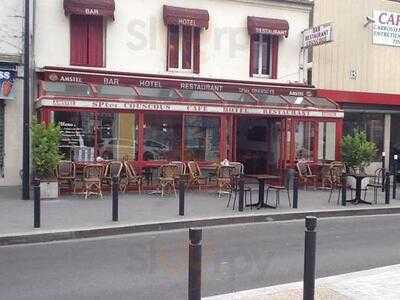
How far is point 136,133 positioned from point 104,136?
2.96ft

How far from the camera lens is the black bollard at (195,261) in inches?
190

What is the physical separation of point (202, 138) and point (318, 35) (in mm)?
5216

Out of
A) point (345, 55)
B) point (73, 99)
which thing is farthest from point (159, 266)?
point (345, 55)

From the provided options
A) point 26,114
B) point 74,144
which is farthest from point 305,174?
point 26,114

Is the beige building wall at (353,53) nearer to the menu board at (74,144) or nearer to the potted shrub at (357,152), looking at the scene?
the potted shrub at (357,152)

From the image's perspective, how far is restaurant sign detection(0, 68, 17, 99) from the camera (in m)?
16.3

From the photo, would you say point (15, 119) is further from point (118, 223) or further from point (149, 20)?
point (118, 223)

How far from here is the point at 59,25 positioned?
1705 centimetres

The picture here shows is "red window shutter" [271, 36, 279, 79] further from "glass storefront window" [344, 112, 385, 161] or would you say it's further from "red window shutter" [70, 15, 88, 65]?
"red window shutter" [70, 15, 88, 65]

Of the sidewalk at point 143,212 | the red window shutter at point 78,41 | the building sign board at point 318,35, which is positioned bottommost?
the sidewalk at point 143,212

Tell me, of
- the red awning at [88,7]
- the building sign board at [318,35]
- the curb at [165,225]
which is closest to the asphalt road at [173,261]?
the curb at [165,225]

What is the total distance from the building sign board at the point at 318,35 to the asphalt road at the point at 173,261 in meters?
8.72

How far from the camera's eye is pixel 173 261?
8.49m

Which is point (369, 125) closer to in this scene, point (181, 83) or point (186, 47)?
point (186, 47)
